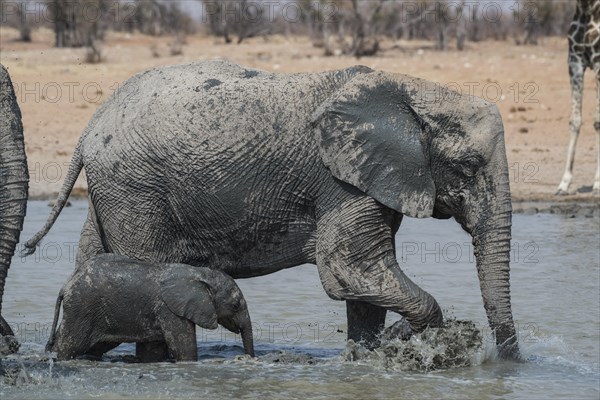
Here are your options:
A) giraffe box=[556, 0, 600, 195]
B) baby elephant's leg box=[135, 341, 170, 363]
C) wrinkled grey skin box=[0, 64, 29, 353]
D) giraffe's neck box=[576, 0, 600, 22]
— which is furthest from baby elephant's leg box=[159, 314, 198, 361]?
giraffe's neck box=[576, 0, 600, 22]

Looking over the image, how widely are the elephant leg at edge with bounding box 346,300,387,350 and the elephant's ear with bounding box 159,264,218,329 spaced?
821 millimetres

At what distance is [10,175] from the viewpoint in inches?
226

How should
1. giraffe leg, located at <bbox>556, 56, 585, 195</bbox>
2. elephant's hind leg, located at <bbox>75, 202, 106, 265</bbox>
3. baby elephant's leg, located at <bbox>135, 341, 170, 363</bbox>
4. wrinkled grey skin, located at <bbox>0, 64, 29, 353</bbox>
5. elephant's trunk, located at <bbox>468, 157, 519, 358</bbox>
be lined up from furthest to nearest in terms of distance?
giraffe leg, located at <bbox>556, 56, 585, 195</bbox>
elephant's hind leg, located at <bbox>75, 202, 106, 265</bbox>
baby elephant's leg, located at <bbox>135, 341, 170, 363</bbox>
elephant's trunk, located at <bbox>468, 157, 519, 358</bbox>
wrinkled grey skin, located at <bbox>0, 64, 29, 353</bbox>

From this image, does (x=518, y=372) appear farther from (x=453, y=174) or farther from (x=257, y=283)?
(x=257, y=283)

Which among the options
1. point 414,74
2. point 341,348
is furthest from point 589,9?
point 341,348

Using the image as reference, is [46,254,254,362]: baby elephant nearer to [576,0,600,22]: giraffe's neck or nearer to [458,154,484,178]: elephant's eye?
[458,154,484,178]: elephant's eye

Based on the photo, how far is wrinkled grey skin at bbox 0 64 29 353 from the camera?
5727mm

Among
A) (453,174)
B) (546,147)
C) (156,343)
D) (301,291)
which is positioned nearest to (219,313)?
(156,343)

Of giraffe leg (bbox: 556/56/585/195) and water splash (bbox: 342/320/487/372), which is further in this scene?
giraffe leg (bbox: 556/56/585/195)

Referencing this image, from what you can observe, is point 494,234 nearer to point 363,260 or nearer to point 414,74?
point 363,260

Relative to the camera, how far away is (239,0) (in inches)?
1457

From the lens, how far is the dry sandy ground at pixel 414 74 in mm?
14867

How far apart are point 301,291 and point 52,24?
25295 mm

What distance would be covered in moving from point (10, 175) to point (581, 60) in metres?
9.81
